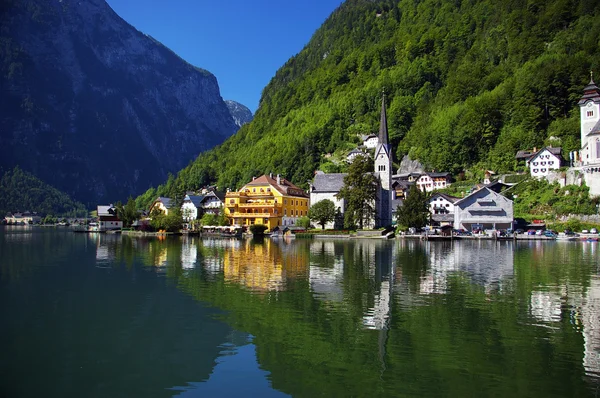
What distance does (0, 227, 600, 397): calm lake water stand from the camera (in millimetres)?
11016

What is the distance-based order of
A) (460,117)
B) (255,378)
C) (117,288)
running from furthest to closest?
(460,117) → (117,288) → (255,378)

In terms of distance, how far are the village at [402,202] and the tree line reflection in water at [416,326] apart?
1766 inches

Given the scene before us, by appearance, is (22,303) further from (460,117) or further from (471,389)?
(460,117)

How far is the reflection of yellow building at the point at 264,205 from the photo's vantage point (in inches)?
3511

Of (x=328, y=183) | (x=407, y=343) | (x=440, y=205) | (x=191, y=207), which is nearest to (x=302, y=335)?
(x=407, y=343)

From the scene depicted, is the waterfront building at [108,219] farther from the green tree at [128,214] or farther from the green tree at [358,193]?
the green tree at [358,193]

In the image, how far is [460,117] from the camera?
10669 centimetres

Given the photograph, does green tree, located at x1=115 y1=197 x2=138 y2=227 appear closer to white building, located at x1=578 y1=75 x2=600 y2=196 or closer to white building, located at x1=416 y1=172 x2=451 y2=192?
white building, located at x1=416 y1=172 x2=451 y2=192

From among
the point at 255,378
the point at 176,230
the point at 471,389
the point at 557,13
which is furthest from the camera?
the point at 557,13

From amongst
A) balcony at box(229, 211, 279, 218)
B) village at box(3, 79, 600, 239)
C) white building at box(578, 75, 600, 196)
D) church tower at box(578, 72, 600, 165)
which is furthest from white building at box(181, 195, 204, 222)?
church tower at box(578, 72, 600, 165)

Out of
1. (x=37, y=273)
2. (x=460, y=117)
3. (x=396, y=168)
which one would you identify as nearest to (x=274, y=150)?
(x=396, y=168)

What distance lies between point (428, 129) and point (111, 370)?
10885 cm

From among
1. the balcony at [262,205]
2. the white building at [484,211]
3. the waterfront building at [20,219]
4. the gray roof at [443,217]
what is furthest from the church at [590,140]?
the waterfront building at [20,219]

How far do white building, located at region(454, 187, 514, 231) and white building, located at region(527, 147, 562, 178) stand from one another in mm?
13458
